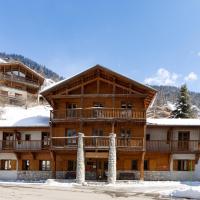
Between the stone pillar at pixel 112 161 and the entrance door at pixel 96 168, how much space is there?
3.25 meters

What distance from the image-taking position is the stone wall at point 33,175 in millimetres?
43094

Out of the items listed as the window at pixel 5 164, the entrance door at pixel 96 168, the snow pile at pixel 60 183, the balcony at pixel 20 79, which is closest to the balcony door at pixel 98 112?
the entrance door at pixel 96 168

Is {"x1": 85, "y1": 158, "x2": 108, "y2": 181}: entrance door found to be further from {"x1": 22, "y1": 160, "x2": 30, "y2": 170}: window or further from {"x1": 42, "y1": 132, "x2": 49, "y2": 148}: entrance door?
{"x1": 22, "y1": 160, "x2": 30, "y2": 170}: window

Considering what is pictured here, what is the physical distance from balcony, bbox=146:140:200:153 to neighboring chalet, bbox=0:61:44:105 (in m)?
38.7

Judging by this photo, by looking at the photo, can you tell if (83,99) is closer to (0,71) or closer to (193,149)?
(193,149)

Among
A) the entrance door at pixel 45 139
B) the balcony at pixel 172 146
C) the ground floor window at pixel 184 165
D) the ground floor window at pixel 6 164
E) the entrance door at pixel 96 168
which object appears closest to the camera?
the balcony at pixel 172 146

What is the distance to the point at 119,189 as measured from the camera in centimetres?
3347

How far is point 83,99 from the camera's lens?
138ft

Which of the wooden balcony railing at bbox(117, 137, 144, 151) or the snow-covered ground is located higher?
the wooden balcony railing at bbox(117, 137, 144, 151)

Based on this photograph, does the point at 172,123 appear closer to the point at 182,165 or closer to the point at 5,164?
the point at 182,165

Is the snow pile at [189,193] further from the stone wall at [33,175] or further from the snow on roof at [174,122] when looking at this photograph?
the stone wall at [33,175]

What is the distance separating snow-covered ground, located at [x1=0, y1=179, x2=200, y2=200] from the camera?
27578mm

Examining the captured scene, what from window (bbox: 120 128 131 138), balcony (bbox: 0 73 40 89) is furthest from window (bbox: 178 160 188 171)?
balcony (bbox: 0 73 40 89)

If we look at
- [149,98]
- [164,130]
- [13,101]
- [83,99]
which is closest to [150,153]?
[164,130]
